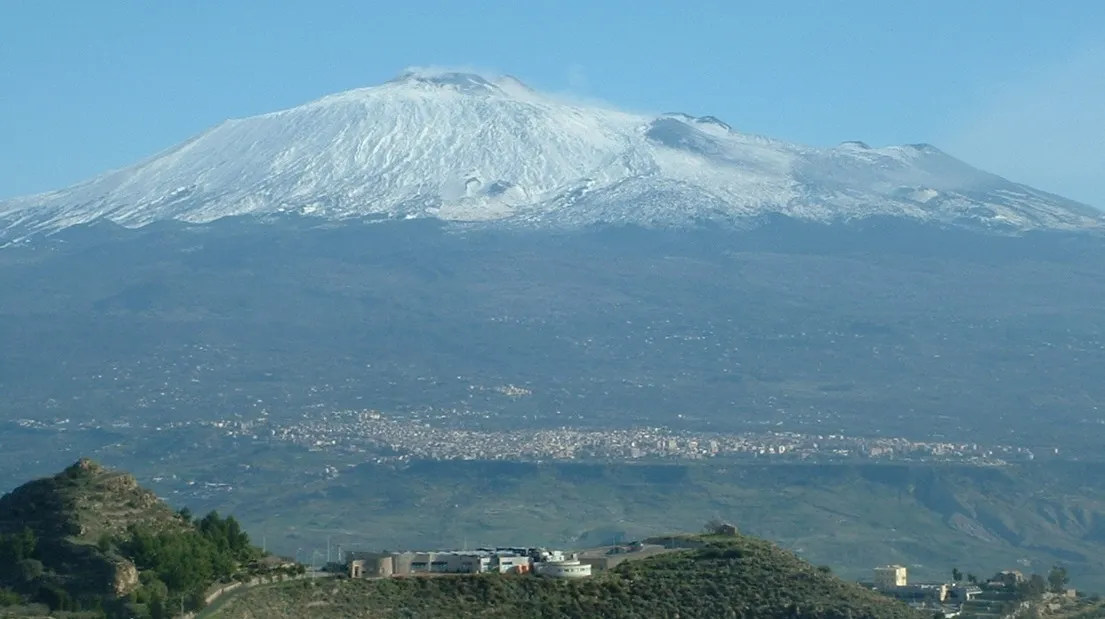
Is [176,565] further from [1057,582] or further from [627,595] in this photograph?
[1057,582]

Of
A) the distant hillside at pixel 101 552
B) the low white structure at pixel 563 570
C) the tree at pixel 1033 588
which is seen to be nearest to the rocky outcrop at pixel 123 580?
the distant hillside at pixel 101 552

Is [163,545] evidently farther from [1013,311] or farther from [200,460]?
[1013,311]

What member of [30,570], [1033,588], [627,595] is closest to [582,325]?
[1033,588]

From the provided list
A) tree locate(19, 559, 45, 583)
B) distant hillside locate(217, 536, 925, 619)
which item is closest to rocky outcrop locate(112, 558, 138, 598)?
tree locate(19, 559, 45, 583)

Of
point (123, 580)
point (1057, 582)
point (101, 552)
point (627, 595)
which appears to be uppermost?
point (101, 552)

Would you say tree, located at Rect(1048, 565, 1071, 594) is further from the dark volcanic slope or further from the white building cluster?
the dark volcanic slope

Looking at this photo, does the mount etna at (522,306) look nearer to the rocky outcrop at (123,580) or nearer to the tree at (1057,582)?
the tree at (1057,582)

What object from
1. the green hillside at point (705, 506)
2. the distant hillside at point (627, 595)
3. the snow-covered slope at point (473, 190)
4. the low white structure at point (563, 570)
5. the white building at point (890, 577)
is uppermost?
the snow-covered slope at point (473, 190)
